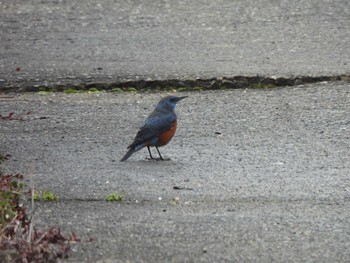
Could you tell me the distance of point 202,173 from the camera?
19.3 ft

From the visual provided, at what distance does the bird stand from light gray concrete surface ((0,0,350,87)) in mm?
1238

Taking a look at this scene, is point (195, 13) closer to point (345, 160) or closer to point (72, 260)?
point (345, 160)

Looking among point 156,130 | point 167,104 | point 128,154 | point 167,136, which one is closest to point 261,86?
point 167,104

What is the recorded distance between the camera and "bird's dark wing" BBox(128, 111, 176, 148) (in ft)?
20.3

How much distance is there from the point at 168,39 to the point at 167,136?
252 cm

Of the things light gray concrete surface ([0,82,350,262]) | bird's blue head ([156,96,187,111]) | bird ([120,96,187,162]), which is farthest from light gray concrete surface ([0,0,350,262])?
bird's blue head ([156,96,187,111])

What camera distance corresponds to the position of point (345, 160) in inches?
237

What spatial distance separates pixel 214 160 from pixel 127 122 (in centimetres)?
99

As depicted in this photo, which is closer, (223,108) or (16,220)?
(16,220)

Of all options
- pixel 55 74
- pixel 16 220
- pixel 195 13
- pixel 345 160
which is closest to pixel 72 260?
pixel 16 220

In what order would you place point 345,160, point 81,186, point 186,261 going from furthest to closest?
point 345,160 < point 81,186 < point 186,261

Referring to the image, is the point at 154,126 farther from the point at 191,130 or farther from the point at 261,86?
the point at 261,86

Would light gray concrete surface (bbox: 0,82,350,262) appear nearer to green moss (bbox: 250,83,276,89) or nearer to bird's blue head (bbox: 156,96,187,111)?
green moss (bbox: 250,83,276,89)

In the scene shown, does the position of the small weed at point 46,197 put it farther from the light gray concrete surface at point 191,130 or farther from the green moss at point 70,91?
the green moss at point 70,91
